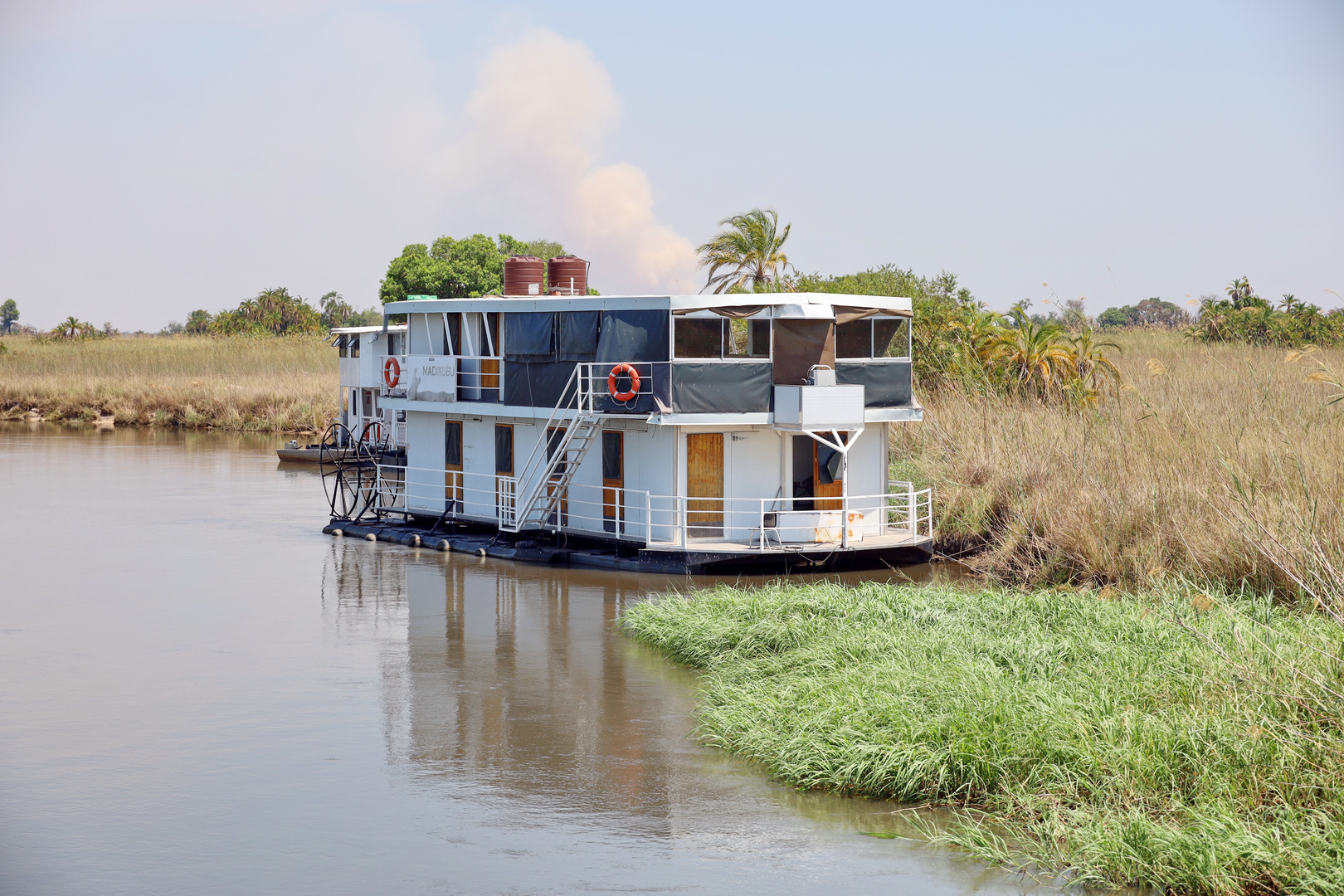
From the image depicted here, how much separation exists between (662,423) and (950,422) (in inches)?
376

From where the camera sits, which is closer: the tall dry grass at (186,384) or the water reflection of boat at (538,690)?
the water reflection of boat at (538,690)

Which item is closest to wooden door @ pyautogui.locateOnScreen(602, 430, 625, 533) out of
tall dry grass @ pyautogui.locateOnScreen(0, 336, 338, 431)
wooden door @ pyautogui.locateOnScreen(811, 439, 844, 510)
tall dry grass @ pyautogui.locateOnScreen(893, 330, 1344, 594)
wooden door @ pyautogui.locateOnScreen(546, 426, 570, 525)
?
wooden door @ pyautogui.locateOnScreen(546, 426, 570, 525)

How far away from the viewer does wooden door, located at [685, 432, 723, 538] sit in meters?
23.8

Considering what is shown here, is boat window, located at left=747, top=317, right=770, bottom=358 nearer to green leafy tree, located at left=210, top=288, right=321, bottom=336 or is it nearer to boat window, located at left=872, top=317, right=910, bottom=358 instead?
boat window, located at left=872, top=317, right=910, bottom=358

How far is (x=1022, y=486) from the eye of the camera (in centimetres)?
2483

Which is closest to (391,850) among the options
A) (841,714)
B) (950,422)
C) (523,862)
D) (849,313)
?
(523,862)

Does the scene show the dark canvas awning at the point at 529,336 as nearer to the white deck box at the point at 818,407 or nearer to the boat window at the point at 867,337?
the white deck box at the point at 818,407

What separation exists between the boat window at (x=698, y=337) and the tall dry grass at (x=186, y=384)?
3769cm

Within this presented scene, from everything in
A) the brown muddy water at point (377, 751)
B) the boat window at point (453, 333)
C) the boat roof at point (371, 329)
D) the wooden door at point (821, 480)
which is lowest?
the brown muddy water at point (377, 751)

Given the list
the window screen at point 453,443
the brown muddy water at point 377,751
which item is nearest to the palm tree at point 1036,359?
Result: the brown muddy water at point 377,751

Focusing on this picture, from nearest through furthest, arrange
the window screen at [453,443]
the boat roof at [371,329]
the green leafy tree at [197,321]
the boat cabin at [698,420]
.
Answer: the boat cabin at [698,420], the window screen at [453,443], the boat roof at [371,329], the green leafy tree at [197,321]

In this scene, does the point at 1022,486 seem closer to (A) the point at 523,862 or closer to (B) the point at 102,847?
(A) the point at 523,862

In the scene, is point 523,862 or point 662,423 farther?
point 662,423

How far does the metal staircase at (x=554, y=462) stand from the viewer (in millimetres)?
24281
